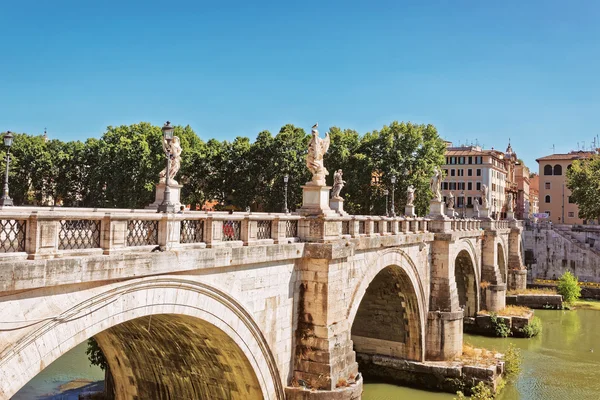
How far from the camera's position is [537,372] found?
2477 cm

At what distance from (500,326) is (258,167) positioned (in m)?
21.1

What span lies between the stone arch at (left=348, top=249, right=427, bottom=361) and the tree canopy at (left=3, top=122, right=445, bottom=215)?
18813 millimetres

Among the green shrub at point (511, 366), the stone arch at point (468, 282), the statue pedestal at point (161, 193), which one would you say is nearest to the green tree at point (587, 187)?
the stone arch at point (468, 282)

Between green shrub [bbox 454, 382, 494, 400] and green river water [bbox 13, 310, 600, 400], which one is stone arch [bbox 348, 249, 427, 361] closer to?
green river water [bbox 13, 310, 600, 400]

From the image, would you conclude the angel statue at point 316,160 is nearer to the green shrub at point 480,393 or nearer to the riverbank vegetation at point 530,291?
the green shrub at point 480,393

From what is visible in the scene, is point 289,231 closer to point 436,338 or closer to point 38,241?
point 38,241

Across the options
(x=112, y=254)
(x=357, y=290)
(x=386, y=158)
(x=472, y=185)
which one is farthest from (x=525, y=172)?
(x=112, y=254)

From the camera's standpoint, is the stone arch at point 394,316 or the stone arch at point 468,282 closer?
the stone arch at point 394,316

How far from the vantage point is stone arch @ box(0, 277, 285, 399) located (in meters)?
7.13

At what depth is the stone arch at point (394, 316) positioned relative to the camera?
71.7 ft

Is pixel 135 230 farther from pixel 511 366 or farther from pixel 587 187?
pixel 587 187

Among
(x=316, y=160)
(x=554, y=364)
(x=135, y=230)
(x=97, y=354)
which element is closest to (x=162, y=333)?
→ (x=135, y=230)

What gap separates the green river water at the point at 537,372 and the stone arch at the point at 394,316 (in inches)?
69.4

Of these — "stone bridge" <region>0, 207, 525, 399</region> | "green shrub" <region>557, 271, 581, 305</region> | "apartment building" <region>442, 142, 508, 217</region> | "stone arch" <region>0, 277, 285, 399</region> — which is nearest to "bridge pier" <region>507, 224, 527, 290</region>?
"green shrub" <region>557, 271, 581, 305</region>
